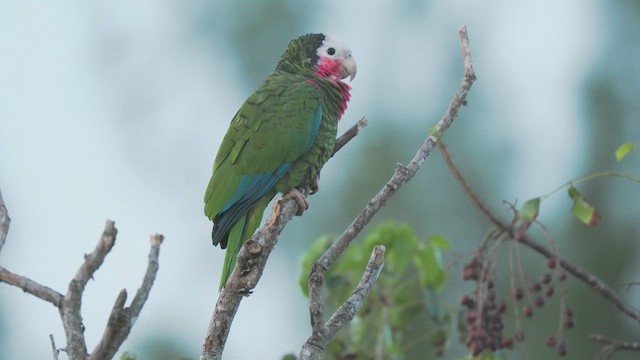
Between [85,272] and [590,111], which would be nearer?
[85,272]

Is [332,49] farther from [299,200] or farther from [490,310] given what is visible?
[490,310]

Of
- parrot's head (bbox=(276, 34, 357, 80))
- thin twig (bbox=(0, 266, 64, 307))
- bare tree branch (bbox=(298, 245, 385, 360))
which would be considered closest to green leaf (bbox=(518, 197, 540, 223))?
bare tree branch (bbox=(298, 245, 385, 360))

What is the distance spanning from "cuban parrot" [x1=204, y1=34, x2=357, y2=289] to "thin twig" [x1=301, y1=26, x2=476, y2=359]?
0.80 m

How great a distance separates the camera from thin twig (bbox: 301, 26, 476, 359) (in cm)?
260

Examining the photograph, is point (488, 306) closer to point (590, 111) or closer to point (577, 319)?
point (577, 319)

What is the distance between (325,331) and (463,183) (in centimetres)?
67

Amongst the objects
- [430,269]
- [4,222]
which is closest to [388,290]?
[430,269]

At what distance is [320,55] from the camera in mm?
4578

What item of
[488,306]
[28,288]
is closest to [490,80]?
[488,306]

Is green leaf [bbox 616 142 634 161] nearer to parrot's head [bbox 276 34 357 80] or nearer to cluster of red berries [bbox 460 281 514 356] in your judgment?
cluster of red berries [bbox 460 281 514 356]

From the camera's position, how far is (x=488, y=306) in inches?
122

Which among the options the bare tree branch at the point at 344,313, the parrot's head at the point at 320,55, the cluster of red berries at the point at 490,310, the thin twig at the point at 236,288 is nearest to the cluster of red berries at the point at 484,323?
the cluster of red berries at the point at 490,310

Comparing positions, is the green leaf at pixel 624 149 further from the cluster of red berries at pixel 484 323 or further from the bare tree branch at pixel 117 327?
the bare tree branch at pixel 117 327

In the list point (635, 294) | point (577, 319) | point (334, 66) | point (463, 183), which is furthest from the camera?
point (577, 319)
